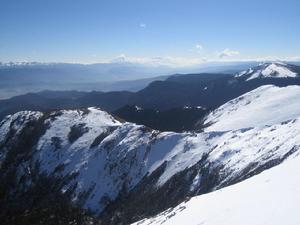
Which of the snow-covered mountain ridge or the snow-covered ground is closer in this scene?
the snow-covered ground

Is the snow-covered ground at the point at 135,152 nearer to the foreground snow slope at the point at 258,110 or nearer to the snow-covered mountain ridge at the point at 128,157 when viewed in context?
the snow-covered mountain ridge at the point at 128,157

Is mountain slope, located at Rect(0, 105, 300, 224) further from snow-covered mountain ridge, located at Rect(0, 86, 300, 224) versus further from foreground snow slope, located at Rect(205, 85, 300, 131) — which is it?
foreground snow slope, located at Rect(205, 85, 300, 131)

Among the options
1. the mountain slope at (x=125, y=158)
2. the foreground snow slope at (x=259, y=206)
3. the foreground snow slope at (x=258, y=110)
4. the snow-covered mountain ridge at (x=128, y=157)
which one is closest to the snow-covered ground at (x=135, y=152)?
the mountain slope at (x=125, y=158)

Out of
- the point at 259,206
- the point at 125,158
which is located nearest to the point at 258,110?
the point at 125,158

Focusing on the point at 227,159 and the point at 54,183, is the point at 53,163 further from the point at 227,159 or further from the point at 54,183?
the point at 227,159

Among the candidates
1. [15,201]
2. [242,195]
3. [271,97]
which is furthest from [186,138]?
[271,97]

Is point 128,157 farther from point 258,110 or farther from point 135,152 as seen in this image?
point 258,110

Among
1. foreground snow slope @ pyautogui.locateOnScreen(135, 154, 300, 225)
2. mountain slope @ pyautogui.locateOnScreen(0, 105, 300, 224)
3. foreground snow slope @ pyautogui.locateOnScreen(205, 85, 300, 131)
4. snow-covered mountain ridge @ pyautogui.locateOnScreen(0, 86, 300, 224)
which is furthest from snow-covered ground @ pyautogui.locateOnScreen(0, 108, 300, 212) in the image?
foreground snow slope @ pyautogui.locateOnScreen(205, 85, 300, 131)

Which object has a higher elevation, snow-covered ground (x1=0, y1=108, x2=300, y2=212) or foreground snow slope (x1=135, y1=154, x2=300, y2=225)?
foreground snow slope (x1=135, y1=154, x2=300, y2=225)
